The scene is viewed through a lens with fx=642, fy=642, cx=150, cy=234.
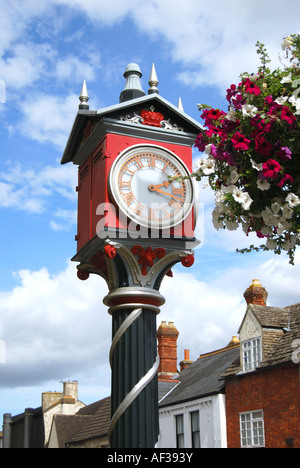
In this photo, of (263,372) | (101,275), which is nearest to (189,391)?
(263,372)

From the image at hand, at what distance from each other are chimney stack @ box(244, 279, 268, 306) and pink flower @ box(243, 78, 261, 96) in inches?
702

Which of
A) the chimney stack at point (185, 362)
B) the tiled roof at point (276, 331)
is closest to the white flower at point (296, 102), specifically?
the tiled roof at point (276, 331)

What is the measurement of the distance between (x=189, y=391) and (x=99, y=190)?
1665 centimetres

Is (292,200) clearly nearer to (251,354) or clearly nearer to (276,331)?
(251,354)

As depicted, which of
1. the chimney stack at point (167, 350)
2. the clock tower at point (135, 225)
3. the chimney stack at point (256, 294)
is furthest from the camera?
the chimney stack at point (167, 350)

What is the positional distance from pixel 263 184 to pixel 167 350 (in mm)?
23301

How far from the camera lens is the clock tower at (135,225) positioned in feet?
24.0

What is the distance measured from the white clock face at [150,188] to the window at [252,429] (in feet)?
42.2

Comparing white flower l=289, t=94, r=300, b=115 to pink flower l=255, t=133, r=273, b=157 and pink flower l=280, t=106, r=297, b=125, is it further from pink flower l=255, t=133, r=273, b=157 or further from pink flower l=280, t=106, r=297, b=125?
pink flower l=255, t=133, r=273, b=157

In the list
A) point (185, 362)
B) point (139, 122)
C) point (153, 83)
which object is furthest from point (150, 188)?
point (185, 362)

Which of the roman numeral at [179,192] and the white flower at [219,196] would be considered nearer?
the white flower at [219,196]

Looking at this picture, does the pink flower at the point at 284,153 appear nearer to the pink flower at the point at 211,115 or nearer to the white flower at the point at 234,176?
the white flower at the point at 234,176

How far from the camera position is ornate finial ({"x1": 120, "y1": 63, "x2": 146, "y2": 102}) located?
873cm

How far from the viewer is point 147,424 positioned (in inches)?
283
